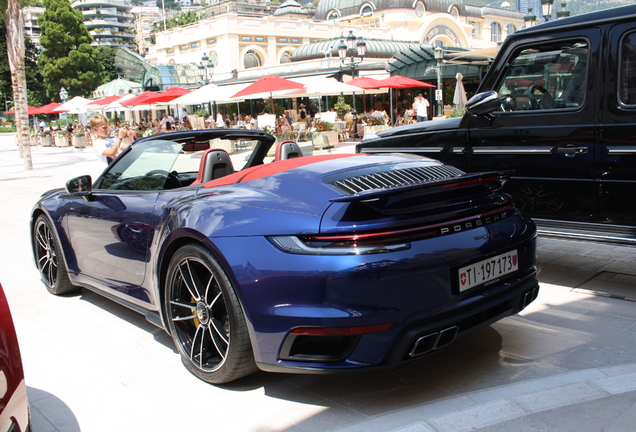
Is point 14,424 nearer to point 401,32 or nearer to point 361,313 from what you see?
point 361,313

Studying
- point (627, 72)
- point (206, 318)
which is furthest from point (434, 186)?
point (627, 72)

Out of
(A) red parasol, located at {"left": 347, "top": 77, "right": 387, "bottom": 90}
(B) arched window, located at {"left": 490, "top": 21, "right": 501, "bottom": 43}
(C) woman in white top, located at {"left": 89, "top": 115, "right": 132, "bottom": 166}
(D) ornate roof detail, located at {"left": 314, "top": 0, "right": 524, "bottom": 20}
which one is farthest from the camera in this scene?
(B) arched window, located at {"left": 490, "top": 21, "right": 501, "bottom": 43}

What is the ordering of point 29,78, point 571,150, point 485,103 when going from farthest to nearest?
1. point 29,78
2. point 485,103
3. point 571,150

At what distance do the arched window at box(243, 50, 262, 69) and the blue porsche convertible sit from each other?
232 ft

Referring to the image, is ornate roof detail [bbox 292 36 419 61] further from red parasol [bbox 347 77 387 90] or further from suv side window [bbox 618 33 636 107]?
suv side window [bbox 618 33 636 107]

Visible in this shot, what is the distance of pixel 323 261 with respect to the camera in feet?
8.18

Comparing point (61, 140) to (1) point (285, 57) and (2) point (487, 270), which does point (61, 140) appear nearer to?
(2) point (487, 270)

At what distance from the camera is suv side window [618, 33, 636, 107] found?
4102mm

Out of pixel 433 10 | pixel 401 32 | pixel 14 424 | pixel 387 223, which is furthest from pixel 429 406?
pixel 433 10

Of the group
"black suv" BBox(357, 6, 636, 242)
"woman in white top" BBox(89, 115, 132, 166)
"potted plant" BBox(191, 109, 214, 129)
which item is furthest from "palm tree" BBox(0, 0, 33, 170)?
"black suv" BBox(357, 6, 636, 242)

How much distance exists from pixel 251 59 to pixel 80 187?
7076cm

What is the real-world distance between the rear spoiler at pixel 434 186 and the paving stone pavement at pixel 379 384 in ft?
3.28

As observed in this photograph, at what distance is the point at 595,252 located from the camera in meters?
5.73

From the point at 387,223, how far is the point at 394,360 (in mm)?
597
